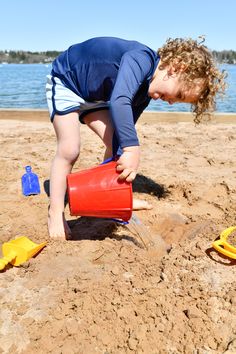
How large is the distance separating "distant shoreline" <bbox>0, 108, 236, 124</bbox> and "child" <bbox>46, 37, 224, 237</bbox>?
267 cm

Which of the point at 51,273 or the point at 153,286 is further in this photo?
the point at 51,273

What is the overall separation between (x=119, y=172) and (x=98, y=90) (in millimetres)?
550

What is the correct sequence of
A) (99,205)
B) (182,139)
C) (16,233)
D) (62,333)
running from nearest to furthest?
(62,333), (99,205), (16,233), (182,139)

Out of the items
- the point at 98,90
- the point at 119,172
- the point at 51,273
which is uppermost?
the point at 98,90

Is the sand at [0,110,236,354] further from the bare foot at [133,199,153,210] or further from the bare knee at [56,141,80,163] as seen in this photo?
the bare knee at [56,141,80,163]

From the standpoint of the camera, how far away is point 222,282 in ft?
4.84

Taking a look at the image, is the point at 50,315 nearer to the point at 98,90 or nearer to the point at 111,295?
the point at 111,295

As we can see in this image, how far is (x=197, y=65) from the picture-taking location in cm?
194

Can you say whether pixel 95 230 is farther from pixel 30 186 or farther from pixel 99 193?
pixel 30 186

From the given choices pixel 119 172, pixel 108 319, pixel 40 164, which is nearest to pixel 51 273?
pixel 108 319

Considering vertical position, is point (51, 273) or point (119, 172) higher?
point (119, 172)

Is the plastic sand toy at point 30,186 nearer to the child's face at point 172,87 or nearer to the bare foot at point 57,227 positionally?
the bare foot at point 57,227

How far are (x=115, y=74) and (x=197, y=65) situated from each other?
0.41 m

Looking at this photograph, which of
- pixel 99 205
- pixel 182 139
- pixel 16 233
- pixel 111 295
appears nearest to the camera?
pixel 111 295
